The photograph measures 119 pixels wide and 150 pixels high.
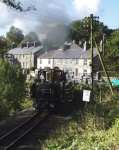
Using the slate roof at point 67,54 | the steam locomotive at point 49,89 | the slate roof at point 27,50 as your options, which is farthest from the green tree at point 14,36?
the steam locomotive at point 49,89

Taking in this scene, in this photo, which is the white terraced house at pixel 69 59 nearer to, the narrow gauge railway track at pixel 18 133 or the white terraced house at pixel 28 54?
the white terraced house at pixel 28 54

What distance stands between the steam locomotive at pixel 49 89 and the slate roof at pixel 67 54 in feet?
206

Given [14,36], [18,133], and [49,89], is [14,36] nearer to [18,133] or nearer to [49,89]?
[49,89]

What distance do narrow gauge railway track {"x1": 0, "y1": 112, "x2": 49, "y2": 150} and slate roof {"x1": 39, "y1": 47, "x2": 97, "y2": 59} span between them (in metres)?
70.0

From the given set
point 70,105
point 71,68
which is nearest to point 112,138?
point 70,105

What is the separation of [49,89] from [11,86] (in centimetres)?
332

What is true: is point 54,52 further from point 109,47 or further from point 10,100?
point 10,100

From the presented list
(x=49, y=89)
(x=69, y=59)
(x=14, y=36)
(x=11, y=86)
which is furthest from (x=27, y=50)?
(x=11, y=86)

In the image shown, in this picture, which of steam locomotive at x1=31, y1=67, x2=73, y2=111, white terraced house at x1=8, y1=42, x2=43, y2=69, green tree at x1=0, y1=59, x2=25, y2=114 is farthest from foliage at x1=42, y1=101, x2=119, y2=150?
white terraced house at x1=8, y1=42, x2=43, y2=69

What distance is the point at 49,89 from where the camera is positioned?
133 ft

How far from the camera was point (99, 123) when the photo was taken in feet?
76.2

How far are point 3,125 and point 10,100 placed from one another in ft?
23.7

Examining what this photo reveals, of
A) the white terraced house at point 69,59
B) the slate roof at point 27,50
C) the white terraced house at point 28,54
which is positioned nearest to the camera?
the white terraced house at point 69,59

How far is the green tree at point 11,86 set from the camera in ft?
122
